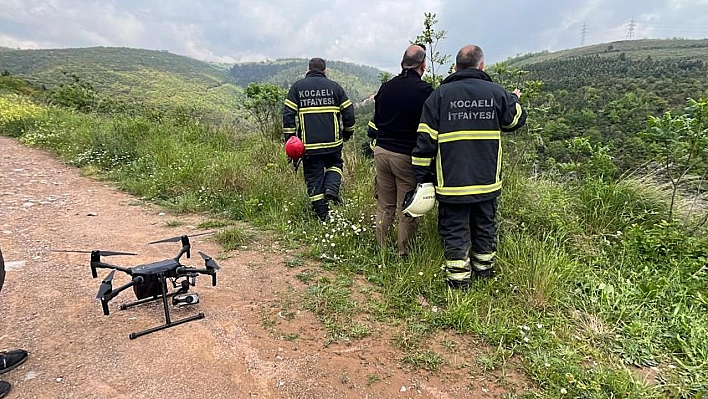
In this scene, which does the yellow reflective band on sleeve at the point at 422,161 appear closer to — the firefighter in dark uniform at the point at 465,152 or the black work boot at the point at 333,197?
the firefighter in dark uniform at the point at 465,152

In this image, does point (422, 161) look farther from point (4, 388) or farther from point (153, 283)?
point (4, 388)

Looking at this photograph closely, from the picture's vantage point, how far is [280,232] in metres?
4.71

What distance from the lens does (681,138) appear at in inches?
152

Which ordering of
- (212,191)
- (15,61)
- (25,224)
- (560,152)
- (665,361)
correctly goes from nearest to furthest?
1. (665,361)
2. (25,224)
3. (560,152)
4. (212,191)
5. (15,61)

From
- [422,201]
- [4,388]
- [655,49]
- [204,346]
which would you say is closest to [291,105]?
[422,201]

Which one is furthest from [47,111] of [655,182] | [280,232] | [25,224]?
[655,182]

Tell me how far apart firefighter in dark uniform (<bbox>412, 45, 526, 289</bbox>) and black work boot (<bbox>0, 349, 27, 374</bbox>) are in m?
2.99

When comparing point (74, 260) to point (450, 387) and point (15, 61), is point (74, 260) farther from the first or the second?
point (15, 61)

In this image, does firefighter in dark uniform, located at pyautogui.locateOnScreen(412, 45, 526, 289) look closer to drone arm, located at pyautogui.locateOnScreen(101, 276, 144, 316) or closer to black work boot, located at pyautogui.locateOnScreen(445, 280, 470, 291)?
black work boot, located at pyautogui.locateOnScreen(445, 280, 470, 291)

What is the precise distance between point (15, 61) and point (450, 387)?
132705 mm

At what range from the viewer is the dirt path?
2285 mm

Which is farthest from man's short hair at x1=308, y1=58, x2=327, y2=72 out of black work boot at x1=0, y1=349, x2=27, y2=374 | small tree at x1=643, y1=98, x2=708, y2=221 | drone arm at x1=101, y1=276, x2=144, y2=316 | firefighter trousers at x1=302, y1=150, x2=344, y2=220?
black work boot at x1=0, y1=349, x2=27, y2=374

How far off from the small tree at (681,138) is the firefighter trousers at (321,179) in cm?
340

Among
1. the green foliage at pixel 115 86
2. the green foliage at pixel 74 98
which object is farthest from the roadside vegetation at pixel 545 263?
the green foliage at pixel 74 98
